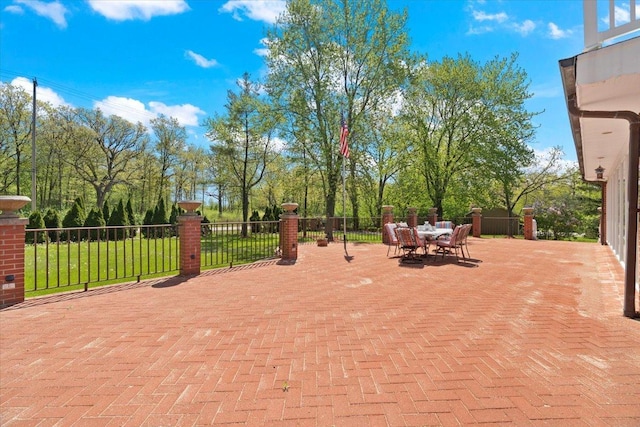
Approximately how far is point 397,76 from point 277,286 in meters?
15.0

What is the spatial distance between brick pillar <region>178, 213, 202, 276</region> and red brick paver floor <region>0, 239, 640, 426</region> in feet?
3.44

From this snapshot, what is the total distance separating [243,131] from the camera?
767 inches

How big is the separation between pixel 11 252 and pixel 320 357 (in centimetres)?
436

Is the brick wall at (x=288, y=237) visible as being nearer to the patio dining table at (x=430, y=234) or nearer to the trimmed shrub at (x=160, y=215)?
the patio dining table at (x=430, y=234)

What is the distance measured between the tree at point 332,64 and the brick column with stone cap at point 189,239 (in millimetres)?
11242

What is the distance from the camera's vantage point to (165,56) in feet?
59.0

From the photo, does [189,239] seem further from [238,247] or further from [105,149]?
[105,149]

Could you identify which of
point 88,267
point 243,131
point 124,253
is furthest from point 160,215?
point 88,267

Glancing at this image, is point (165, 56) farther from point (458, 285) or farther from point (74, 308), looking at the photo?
point (458, 285)

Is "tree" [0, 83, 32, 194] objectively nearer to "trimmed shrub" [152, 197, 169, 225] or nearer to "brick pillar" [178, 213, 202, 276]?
"trimmed shrub" [152, 197, 169, 225]

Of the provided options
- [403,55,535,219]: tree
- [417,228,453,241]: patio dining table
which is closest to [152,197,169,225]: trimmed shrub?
[417,228,453,241]: patio dining table

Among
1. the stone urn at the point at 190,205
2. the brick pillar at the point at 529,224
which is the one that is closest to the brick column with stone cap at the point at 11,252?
the stone urn at the point at 190,205

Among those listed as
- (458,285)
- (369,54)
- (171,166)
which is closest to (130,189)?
(171,166)

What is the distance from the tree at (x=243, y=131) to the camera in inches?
725
